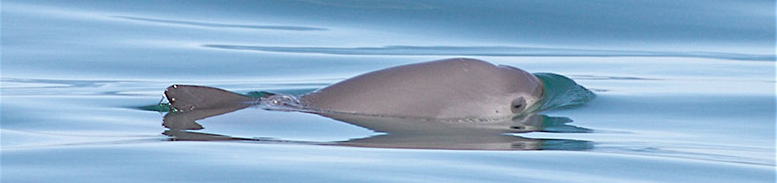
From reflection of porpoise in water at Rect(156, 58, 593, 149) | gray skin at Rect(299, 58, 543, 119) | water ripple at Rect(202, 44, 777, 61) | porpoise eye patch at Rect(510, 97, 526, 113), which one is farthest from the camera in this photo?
water ripple at Rect(202, 44, 777, 61)

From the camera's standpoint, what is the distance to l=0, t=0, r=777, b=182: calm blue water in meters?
4.82

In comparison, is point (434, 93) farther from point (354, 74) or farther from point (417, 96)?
point (354, 74)

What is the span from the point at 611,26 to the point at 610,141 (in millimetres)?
6601

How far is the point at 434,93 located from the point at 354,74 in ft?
9.17

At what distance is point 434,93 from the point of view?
22.8 feet

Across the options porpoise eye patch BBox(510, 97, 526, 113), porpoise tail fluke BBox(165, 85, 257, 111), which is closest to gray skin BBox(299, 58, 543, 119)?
porpoise eye patch BBox(510, 97, 526, 113)

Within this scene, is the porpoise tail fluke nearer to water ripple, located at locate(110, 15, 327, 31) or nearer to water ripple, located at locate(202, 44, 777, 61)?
water ripple, located at locate(202, 44, 777, 61)

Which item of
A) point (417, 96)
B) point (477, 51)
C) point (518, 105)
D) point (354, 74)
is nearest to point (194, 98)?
point (417, 96)

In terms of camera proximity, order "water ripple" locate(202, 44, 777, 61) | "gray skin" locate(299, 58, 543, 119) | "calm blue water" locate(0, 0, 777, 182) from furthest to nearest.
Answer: "water ripple" locate(202, 44, 777, 61)
"gray skin" locate(299, 58, 543, 119)
"calm blue water" locate(0, 0, 777, 182)

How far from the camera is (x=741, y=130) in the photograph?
6.63 metres

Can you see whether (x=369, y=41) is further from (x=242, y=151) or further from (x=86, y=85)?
(x=242, y=151)

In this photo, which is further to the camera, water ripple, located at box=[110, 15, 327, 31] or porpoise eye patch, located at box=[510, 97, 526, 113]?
water ripple, located at box=[110, 15, 327, 31]

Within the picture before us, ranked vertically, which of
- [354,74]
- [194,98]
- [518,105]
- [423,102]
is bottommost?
[194,98]

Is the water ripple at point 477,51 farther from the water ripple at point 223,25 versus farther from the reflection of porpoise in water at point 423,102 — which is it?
the reflection of porpoise in water at point 423,102
